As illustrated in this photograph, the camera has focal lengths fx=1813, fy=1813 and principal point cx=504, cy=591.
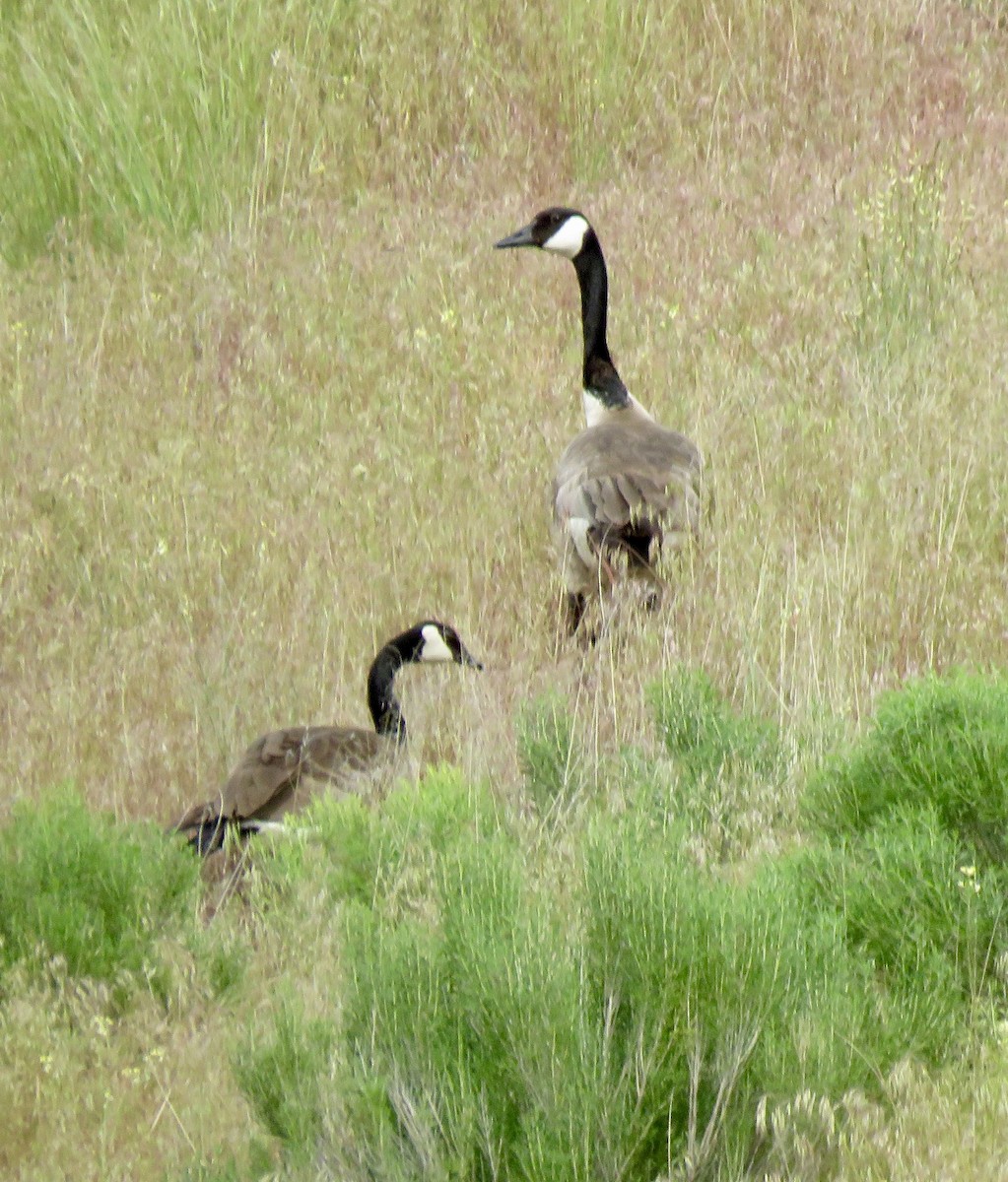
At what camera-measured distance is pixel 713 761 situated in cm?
509

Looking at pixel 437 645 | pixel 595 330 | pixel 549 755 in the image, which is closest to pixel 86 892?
pixel 549 755

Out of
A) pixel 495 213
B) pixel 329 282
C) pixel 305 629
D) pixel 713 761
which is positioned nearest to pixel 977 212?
pixel 495 213

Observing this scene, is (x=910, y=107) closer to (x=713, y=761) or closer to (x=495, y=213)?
(x=495, y=213)

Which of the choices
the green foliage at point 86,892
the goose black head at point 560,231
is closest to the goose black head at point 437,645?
the green foliage at point 86,892

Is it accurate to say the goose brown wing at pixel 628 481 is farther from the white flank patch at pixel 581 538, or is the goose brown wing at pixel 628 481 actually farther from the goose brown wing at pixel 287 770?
the goose brown wing at pixel 287 770

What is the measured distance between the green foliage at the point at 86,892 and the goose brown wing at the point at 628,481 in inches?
102

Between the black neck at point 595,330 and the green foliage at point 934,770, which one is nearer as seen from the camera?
the green foliage at point 934,770

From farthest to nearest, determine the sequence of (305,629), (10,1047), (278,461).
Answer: (278,461) < (305,629) < (10,1047)

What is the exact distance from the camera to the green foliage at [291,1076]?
336 centimetres

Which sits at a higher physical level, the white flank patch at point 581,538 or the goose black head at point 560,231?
the goose black head at point 560,231

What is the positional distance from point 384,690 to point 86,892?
1929mm

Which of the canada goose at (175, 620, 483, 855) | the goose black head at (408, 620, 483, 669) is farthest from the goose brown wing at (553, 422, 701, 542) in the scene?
the canada goose at (175, 620, 483, 855)

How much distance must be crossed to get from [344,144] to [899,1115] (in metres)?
8.75

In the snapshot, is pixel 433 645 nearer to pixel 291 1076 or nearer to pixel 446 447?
pixel 446 447
